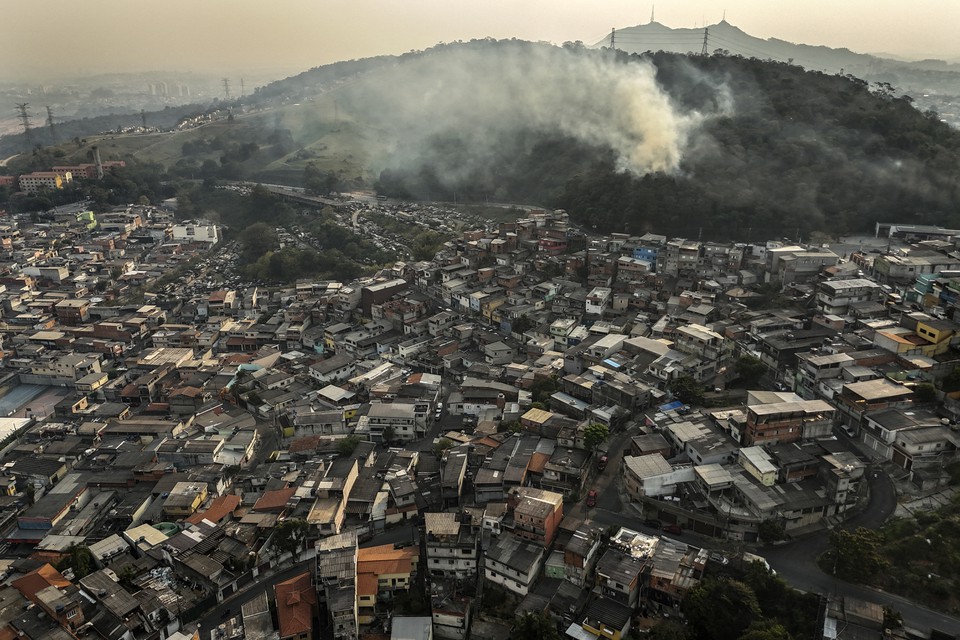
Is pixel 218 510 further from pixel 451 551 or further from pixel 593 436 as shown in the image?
pixel 593 436

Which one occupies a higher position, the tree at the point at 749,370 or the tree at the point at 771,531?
the tree at the point at 749,370

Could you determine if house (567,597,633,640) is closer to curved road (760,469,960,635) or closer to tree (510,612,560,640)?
tree (510,612,560,640)

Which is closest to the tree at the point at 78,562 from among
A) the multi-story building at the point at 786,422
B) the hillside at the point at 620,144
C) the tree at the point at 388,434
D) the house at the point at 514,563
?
the tree at the point at 388,434

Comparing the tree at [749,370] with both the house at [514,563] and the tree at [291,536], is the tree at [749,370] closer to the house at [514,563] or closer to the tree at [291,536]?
the house at [514,563]

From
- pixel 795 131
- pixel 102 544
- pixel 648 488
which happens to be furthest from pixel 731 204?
pixel 102 544

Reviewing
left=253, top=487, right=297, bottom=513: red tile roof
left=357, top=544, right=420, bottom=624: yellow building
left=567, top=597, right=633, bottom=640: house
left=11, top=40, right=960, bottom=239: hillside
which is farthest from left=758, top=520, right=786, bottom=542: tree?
left=11, top=40, right=960, bottom=239: hillside

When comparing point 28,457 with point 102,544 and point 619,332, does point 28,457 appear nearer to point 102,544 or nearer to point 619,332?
point 102,544

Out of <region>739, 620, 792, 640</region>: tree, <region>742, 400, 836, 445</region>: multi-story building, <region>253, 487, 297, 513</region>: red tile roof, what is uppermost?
<region>742, 400, 836, 445</region>: multi-story building
